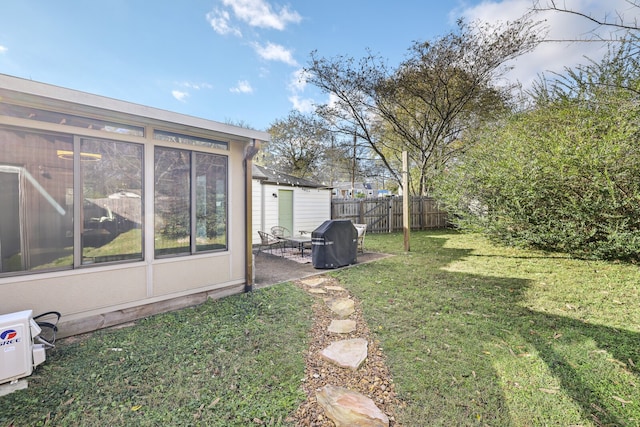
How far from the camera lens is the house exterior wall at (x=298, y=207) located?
28.3 ft

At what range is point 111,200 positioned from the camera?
3303mm

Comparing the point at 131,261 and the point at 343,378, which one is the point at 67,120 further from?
the point at 343,378

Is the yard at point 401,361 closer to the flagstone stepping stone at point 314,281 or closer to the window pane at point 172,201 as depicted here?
the flagstone stepping stone at point 314,281

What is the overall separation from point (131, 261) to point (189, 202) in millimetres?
1007

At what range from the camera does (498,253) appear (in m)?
7.38

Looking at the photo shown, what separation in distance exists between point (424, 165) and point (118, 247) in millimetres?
14008

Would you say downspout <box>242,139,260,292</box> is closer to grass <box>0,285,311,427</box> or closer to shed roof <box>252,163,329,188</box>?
grass <box>0,285,311,427</box>

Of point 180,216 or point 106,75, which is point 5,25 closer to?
point 106,75

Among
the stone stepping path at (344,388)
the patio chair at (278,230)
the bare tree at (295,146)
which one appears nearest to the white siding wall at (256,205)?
the patio chair at (278,230)

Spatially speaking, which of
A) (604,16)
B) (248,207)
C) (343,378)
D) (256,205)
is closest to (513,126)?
(604,16)

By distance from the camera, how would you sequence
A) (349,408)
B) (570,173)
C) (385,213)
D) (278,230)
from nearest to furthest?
(349,408) < (570,173) < (278,230) < (385,213)

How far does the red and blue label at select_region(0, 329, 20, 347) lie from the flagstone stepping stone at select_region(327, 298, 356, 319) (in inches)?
122

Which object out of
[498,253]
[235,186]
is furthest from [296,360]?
[498,253]

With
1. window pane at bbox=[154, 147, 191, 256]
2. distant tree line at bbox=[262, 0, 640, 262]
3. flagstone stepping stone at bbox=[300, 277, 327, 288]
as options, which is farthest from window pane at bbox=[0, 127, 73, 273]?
distant tree line at bbox=[262, 0, 640, 262]
